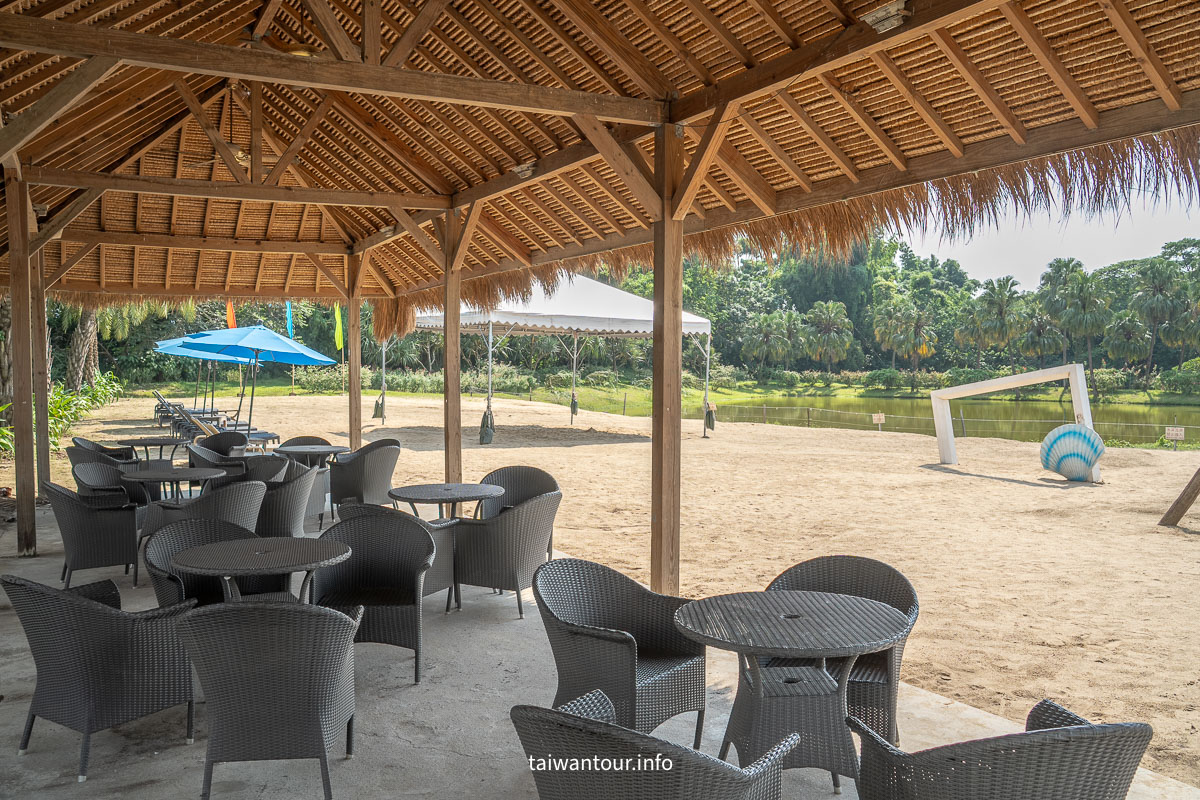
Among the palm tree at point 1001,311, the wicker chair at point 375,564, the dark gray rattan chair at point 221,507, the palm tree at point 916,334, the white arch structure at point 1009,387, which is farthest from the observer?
the palm tree at point 916,334

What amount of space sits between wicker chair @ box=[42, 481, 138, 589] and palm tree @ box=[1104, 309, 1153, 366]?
47607 millimetres

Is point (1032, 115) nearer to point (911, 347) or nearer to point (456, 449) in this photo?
Answer: point (456, 449)

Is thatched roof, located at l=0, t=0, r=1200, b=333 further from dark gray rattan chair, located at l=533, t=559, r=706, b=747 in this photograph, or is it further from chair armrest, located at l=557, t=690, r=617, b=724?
chair armrest, located at l=557, t=690, r=617, b=724

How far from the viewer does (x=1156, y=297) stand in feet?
139

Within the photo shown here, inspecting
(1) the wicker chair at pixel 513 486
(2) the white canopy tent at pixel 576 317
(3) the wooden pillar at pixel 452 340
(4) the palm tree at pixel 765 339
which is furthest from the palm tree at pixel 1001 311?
(1) the wicker chair at pixel 513 486

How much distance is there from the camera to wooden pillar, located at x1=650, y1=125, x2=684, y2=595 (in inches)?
187

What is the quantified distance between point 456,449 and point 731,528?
2732 millimetres

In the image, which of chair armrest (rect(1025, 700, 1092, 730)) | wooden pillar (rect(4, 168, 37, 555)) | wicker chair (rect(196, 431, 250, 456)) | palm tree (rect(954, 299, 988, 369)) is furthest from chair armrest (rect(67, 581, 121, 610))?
palm tree (rect(954, 299, 988, 369))

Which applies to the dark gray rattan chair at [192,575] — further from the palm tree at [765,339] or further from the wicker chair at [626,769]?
the palm tree at [765,339]

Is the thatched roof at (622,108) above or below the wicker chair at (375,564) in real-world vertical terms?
above

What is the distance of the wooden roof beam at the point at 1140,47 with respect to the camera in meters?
3.33

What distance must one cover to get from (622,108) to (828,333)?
161 feet

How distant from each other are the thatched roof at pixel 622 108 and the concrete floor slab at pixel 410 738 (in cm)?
244

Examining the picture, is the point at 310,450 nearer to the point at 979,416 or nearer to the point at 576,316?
the point at 576,316
